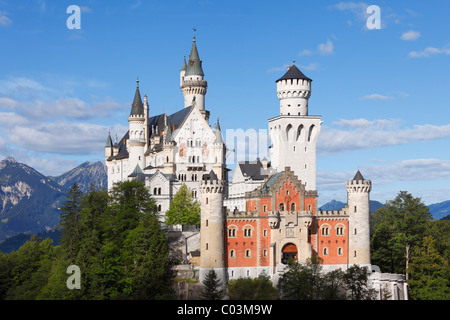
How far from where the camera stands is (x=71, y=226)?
79.8m

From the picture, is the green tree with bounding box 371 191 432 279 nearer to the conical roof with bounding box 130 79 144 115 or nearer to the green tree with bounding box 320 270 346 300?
the green tree with bounding box 320 270 346 300

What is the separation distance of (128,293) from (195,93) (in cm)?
5556

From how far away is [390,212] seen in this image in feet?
305

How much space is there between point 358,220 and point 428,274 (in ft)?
34.5

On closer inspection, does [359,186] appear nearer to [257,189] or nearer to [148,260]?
[257,189]

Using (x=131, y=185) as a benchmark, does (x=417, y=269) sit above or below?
below

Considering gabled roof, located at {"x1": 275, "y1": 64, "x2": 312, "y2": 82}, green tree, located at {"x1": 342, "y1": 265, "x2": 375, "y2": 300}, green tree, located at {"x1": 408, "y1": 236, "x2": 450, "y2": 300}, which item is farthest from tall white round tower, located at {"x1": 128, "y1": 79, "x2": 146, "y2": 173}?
green tree, located at {"x1": 342, "y1": 265, "x2": 375, "y2": 300}

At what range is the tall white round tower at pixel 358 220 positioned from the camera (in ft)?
260

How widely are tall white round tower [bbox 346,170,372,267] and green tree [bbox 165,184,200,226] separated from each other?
2205 cm

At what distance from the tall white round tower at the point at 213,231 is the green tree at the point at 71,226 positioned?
1479cm

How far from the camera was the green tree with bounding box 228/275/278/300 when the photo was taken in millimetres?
68625
